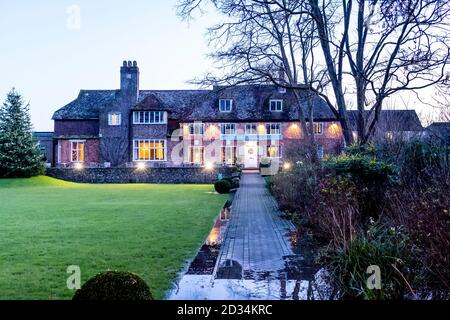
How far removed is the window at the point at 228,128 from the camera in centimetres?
4566

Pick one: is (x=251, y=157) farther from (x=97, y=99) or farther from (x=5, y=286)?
(x=5, y=286)

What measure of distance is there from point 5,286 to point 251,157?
4041cm

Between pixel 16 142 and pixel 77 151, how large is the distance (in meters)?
9.96

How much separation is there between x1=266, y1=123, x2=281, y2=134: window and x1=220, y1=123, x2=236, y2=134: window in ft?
11.9

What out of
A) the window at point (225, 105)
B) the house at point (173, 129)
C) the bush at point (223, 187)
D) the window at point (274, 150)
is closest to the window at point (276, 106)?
the house at point (173, 129)

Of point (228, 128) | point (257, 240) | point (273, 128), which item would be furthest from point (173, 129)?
point (257, 240)

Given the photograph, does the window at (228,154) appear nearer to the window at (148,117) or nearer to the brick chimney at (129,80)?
the window at (148,117)

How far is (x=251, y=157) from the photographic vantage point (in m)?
46.0

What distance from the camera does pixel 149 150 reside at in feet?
147

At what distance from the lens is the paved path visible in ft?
24.5

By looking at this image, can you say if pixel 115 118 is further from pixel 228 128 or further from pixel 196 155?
pixel 228 128

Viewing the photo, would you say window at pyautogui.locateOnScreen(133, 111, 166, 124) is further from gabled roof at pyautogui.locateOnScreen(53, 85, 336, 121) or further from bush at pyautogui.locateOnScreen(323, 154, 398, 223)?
bush at pyautogui.locateOnScreen(323, 154, 398, 223)

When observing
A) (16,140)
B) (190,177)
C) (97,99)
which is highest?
(97,99)
